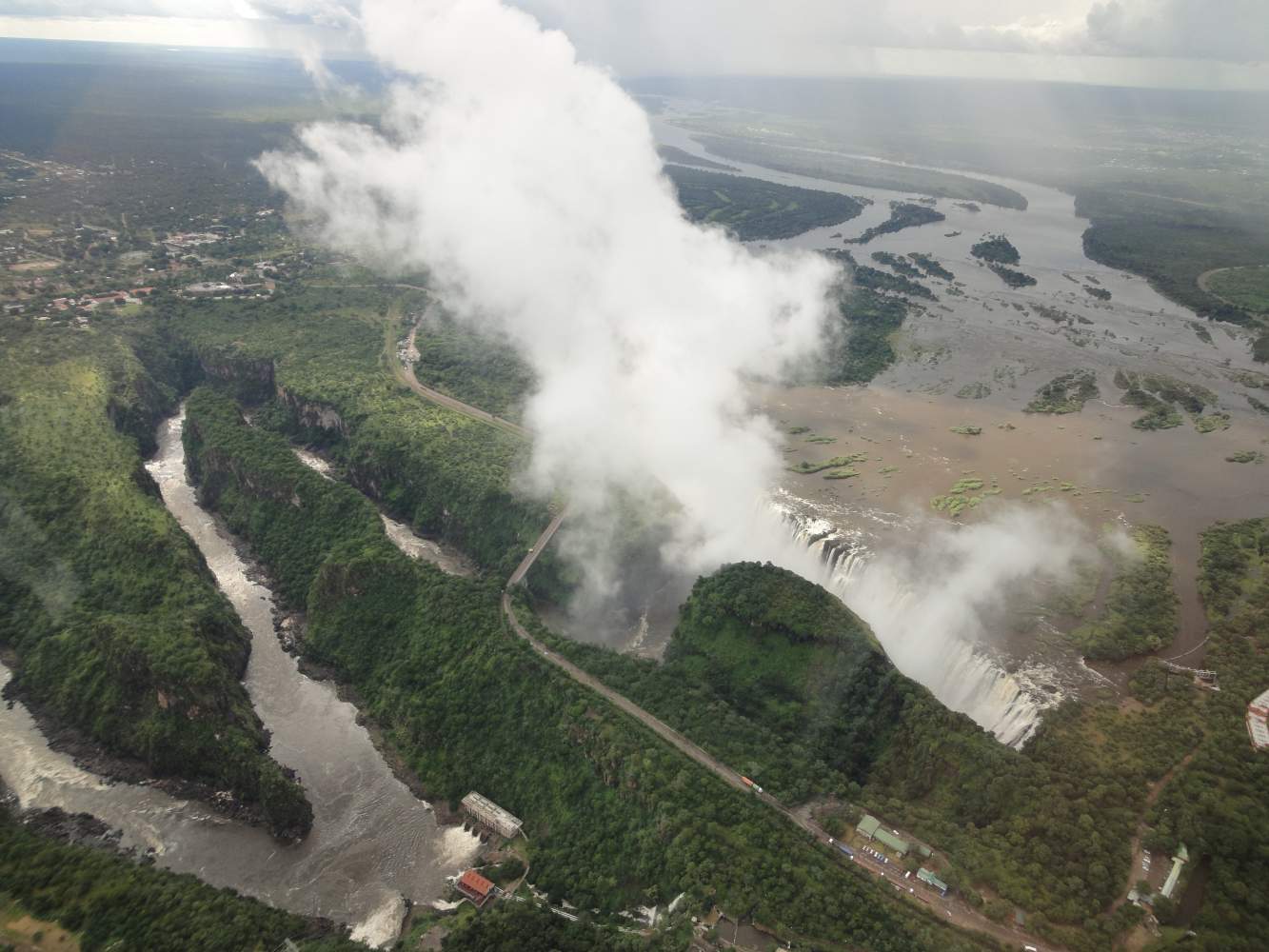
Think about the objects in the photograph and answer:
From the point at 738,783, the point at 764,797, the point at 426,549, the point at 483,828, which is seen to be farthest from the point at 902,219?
the point at 483,828

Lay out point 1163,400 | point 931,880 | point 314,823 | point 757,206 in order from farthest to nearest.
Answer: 1. point 757,206
2. point 1163,400
3. point 314,823
4. point 931,880

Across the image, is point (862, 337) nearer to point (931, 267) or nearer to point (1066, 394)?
point (1066, 394)

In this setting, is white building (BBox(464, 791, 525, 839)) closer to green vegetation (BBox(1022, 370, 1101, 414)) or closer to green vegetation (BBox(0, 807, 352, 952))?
green vegetation (BBox(0, 807, 352, 952))

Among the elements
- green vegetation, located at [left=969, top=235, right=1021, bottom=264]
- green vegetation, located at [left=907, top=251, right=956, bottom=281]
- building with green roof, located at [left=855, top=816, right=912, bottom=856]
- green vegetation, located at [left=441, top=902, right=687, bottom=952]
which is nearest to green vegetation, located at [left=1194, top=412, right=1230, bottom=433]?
green vegetation, located at [left=907, top=251, right=956, bottom=281]

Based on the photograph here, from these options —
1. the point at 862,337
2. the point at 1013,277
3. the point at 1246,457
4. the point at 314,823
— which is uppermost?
the point at 1013,277

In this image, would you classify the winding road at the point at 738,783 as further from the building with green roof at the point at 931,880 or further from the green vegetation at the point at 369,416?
the green vegetation at the point at 369,416

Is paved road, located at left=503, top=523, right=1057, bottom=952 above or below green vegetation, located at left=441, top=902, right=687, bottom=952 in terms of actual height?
above

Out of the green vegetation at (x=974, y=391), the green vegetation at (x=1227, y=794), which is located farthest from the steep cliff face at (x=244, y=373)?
the green vegetation at (x=1227, y=794)

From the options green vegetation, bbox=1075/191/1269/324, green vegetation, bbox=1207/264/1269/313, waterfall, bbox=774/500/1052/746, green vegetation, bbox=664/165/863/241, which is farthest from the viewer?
green vegetation, bbox=664/165/863/241
